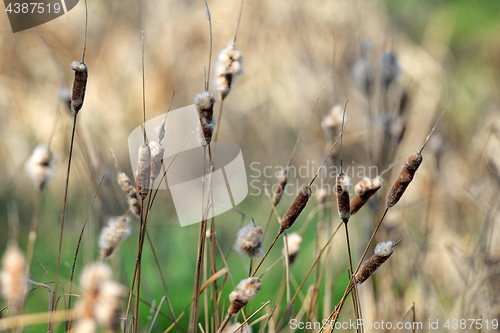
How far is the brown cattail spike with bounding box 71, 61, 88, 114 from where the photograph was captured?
1.30 feet

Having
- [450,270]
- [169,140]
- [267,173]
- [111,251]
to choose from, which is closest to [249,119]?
[267,173]

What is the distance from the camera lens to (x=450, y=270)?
118cm

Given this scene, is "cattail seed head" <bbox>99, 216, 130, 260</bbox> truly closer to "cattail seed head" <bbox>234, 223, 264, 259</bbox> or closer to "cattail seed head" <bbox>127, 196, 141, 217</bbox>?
"cattail seed head" <bbox>127, 196, 141, 217</bbox>

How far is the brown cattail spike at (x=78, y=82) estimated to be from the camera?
1.30 ft

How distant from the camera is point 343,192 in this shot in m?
0.39

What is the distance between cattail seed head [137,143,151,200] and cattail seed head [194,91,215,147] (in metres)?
0.07

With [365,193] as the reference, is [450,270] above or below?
below

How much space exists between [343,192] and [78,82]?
1.02 feet

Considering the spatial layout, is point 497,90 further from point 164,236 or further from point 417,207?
point 164,236

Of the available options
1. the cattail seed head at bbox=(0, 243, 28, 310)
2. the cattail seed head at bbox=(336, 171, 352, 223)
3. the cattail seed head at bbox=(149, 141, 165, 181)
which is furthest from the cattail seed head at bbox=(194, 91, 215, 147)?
the cattail seed head at bbox=(0, 243, 28, 310)

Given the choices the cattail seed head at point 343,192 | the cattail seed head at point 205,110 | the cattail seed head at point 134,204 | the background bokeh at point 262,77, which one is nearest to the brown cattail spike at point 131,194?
the cattail seed head at point 134,204

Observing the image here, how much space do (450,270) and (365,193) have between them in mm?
951

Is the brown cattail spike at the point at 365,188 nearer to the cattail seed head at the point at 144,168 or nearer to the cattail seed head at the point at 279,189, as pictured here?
the cattail seed head at the point at 279,189

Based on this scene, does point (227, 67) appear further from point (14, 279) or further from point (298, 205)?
point (14, 279)
